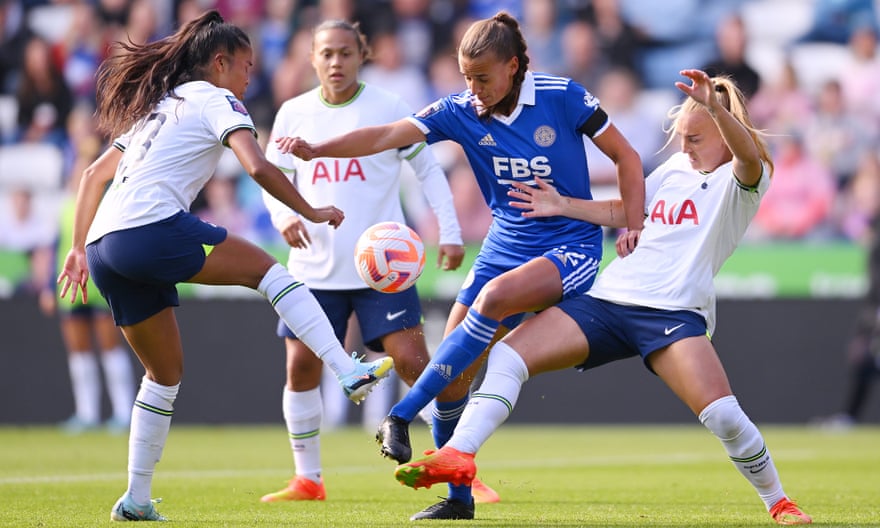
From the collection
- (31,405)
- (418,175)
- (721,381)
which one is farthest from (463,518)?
(31,405)

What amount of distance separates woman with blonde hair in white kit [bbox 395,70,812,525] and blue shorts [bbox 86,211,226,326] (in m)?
1.32

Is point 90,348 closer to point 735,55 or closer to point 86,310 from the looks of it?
point 86,310

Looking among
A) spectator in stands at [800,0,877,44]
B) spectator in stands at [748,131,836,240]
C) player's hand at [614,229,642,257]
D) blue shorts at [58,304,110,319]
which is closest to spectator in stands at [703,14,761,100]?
spectator in stands at [800,0,877,44]

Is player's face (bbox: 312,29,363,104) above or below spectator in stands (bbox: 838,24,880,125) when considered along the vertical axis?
above

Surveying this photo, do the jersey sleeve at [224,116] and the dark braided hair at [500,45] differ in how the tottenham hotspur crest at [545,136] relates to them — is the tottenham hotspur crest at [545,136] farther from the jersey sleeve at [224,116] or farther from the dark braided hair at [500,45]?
the jersey sleeve at [224,116]

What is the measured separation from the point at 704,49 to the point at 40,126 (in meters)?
8.60

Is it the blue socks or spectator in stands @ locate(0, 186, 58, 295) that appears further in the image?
Result: spectator in stands @ locate(0, 186, 58, 295)

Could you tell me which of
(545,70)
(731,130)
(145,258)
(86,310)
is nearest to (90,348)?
(86,310)

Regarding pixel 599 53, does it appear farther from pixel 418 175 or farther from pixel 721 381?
pixel 721 381

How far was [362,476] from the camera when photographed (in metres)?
8.55

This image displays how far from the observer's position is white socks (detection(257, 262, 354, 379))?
548cm

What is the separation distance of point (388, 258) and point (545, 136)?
990 millimetres

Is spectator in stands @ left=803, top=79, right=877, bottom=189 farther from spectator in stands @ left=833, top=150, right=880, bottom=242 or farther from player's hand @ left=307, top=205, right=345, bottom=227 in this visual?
player's hand @ left=307, top=205, right=345, bottom=227

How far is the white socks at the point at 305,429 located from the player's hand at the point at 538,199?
6.84ft
